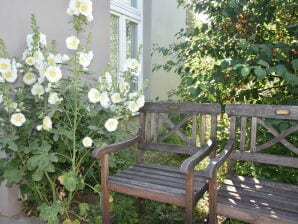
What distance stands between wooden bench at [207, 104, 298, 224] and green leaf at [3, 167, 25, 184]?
131 centimetres

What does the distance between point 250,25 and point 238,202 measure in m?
1.55

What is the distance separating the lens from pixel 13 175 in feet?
6.72

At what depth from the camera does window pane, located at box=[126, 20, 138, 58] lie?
4.50 metres

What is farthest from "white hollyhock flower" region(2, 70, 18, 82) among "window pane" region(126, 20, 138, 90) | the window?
"window pane" region(126, 20, 138, 90)

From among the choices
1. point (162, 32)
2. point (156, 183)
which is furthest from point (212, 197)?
point (162, 32)

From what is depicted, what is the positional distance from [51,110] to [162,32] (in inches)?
151

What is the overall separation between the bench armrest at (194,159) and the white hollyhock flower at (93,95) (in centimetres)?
74

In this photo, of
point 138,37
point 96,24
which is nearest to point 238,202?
point 96,24

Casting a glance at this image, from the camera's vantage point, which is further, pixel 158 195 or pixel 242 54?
pixel 242 54

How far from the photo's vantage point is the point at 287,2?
2.37 meters

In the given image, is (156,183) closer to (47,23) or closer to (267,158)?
(267,158)

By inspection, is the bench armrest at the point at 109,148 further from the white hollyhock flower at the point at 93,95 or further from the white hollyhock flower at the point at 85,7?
the white hollyhock flower at the point at 85,7

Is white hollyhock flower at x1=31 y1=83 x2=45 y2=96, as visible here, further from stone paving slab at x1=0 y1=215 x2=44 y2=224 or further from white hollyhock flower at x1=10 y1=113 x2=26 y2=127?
stone paving slab at x1=0 y1=215 x2=44 y2=224

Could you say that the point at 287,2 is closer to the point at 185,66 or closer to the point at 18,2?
the point at 185,66
